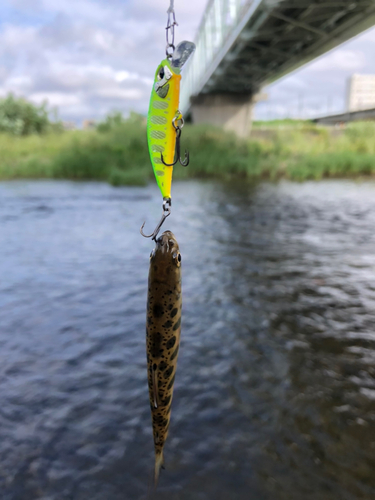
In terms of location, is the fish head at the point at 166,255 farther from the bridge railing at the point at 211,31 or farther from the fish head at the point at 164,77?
the bridge railing at the point at 211,31

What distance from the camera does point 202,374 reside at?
16.4ft

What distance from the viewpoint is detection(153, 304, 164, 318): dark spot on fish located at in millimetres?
2133

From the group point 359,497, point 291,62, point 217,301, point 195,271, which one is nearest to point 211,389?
point 359,497

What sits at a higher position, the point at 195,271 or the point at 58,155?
the point at 58,155

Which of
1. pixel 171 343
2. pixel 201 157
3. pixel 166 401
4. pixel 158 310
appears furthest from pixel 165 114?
pixel 201 157

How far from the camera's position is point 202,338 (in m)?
5.89

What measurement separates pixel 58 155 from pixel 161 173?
30.2 meters

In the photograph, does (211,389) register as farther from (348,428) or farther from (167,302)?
(167,302)

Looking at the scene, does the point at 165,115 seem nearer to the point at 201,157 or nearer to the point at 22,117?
the point at 201,157

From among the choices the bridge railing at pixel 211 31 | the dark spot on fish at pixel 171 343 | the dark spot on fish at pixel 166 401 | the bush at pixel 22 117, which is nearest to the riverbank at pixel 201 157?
the bridge railing at pixel 211 31

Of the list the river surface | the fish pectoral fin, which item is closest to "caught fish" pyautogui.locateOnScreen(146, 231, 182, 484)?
the fish pectoral fin

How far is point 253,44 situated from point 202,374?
19871mm

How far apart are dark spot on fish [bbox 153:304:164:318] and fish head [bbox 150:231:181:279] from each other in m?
0.16

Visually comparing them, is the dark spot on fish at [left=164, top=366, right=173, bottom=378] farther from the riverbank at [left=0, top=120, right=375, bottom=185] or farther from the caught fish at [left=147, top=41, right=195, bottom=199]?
the riverbank at [left=0, top=120, right=375, bottom=185]
